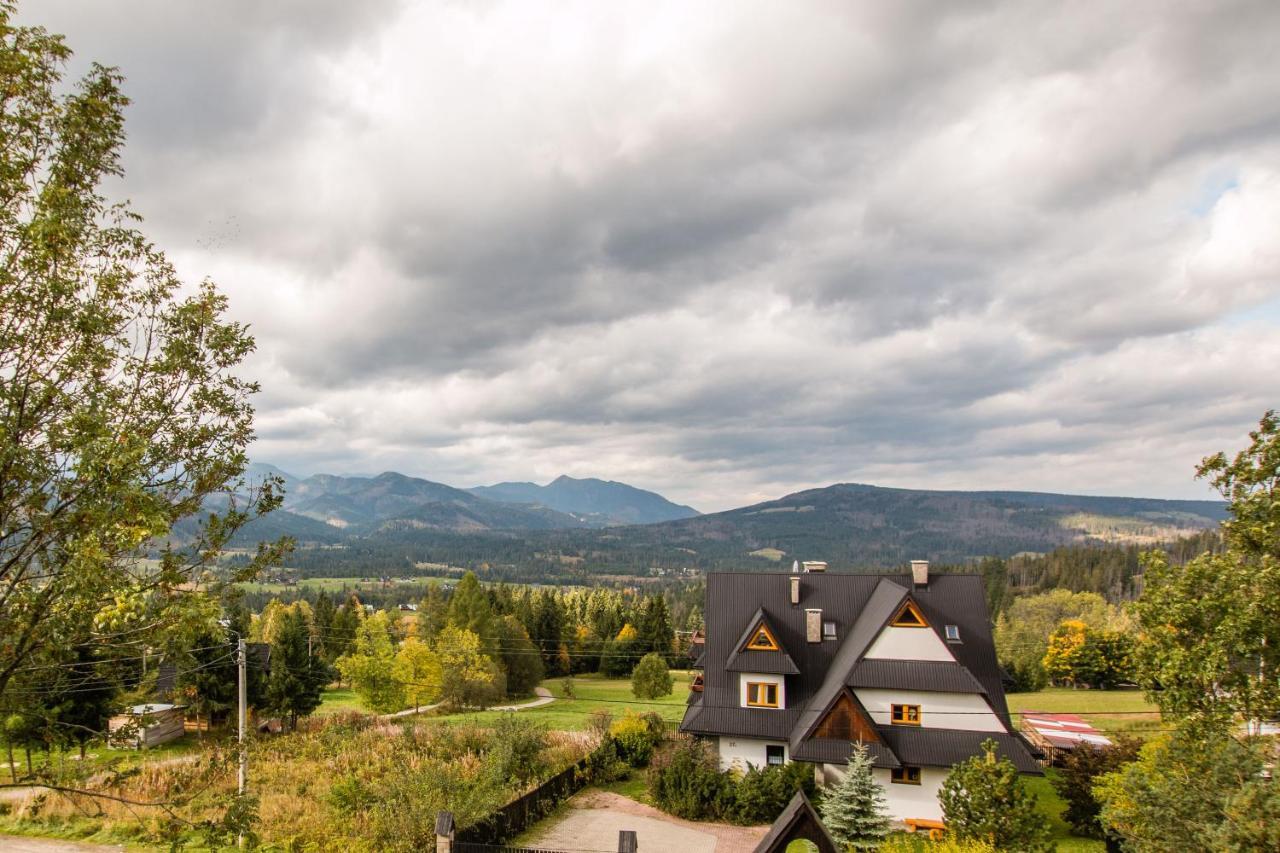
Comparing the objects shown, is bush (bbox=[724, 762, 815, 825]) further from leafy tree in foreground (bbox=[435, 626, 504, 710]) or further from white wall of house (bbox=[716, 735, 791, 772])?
leafy tree in foreground (bbox=[435, 626, 504, 710])

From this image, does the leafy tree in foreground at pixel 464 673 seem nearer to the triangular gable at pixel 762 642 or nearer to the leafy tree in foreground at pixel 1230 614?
the triangular gable at pixel 762 642

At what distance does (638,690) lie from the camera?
55219 mm

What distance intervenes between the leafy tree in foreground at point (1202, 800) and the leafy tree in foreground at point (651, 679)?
4340 cm

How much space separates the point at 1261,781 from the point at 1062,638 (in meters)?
71.3

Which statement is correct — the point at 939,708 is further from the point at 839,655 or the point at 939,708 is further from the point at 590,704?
the point at 590,704

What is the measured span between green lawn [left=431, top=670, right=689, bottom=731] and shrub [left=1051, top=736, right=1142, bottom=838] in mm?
18326

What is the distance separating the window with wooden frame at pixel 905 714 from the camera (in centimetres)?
2362

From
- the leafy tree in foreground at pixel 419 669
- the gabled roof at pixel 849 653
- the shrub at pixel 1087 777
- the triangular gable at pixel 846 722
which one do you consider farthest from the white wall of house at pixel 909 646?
the leafy tree in foreground at pixel 419 669

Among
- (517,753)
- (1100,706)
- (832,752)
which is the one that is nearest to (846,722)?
(832,752)

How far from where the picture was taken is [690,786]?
2319 centimetres

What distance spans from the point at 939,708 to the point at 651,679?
34309 millimetres

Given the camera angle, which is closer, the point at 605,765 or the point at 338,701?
the point at 605,765

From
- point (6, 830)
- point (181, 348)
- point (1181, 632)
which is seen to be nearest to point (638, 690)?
point (6, 830)

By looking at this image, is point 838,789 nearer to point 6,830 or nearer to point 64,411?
point 64,411
